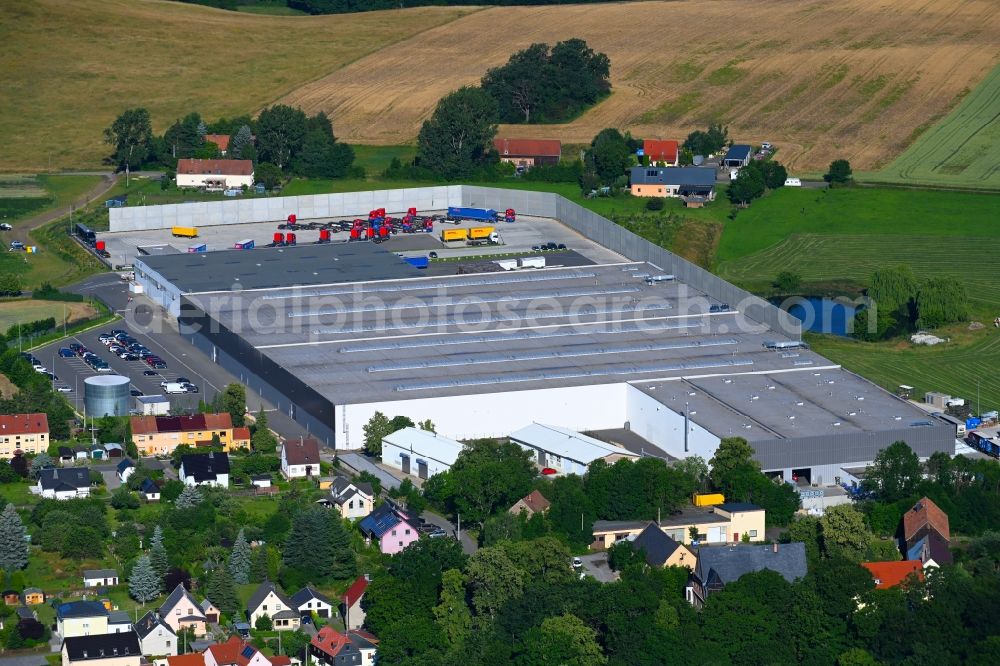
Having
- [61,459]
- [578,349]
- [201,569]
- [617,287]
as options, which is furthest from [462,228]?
[201,569]

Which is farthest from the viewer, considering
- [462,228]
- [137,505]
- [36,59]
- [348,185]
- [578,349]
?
[36,59]

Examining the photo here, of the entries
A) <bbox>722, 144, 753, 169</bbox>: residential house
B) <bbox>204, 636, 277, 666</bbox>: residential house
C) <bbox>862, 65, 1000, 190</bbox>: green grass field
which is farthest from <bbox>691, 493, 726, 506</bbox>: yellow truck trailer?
<bbox>722, 144, 753, 169</bbox>: residential house

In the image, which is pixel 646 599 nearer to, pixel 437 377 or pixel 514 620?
pixel 514 620

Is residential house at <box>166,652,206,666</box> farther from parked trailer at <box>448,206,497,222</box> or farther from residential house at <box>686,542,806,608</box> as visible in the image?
parked trailer at <box>448,206,497,222</box>

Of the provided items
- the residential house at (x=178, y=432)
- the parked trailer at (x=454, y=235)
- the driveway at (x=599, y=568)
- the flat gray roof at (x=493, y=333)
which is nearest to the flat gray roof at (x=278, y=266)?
the flat gray roof at (x=493, y=333)

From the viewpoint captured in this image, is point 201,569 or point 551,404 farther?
point 551,404

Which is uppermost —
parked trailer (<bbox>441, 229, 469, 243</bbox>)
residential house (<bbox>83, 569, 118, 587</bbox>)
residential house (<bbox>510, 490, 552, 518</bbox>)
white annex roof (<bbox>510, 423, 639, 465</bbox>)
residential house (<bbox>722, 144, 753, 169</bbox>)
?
residential house (<bbox>722, 144, 753, 169</bbox>)

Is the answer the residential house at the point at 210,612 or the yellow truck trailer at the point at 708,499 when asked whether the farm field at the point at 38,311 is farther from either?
the residential house at the point at 210,612
